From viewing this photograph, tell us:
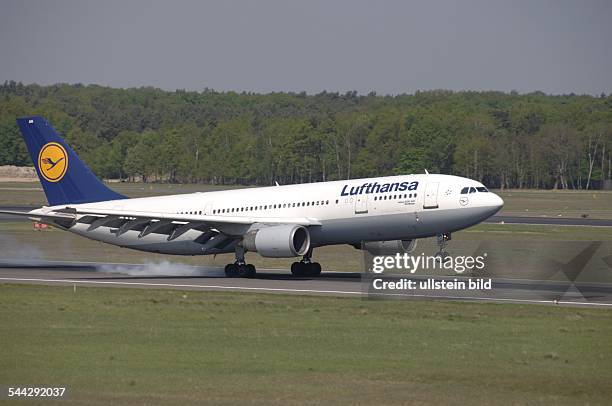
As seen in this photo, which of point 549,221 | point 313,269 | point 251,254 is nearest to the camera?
point 313,269

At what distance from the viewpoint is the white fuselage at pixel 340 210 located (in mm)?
41344

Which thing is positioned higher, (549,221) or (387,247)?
(387,247)

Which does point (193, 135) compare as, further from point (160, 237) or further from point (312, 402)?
point (312, 402)

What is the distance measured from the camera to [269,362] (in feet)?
74.0

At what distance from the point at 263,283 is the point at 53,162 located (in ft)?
40.4

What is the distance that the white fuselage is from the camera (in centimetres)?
4134

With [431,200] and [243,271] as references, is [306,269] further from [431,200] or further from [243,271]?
[431,200]

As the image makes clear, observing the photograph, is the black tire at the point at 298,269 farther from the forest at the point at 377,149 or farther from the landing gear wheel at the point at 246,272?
the forest at the point at 377,149

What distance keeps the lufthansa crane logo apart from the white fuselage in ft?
5.52

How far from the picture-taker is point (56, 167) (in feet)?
155

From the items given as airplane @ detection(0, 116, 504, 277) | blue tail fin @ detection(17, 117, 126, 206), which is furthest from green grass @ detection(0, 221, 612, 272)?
blue tail fin @ detection(17, 117, 126, 206)

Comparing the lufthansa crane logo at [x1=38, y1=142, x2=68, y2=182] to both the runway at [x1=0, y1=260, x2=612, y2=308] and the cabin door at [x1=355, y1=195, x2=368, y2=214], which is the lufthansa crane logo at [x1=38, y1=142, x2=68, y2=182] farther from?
the cabin door at [x1=355, y1=195, x2=368, y2=214]

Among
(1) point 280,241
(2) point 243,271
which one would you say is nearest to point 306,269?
(2) point 243,271

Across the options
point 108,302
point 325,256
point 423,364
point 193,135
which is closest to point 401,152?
point 193,135
